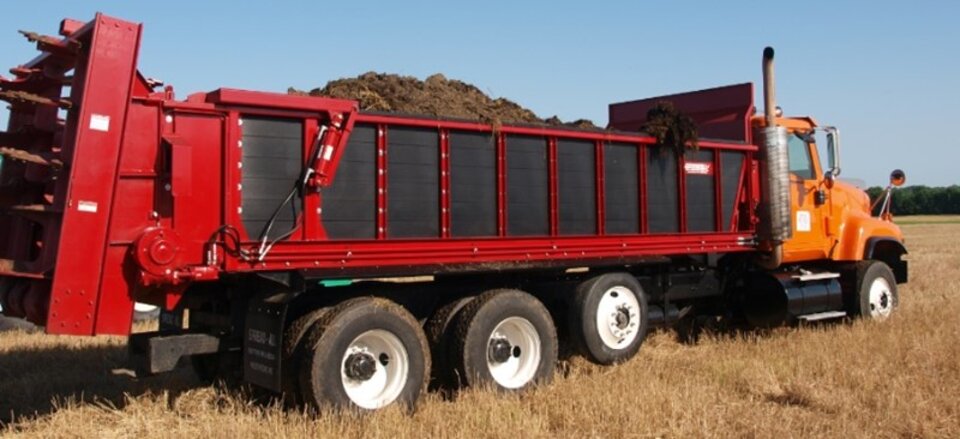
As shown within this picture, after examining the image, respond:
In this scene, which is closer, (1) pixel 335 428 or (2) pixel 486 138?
(1) pixel 335 428

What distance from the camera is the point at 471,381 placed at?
623cm

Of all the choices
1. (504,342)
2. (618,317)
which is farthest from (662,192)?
(504,342)

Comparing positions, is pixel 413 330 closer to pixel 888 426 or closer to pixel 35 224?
pixel 35 224

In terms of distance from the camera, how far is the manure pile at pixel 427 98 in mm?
6879

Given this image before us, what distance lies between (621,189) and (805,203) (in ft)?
10.2

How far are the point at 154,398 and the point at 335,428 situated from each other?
2023 mm

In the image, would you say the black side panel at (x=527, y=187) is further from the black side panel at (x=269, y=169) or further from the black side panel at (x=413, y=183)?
the black side panel at (x=269, y=169)

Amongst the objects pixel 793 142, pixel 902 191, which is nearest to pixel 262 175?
pixel 793 142

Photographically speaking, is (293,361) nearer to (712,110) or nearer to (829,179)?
(712,110)

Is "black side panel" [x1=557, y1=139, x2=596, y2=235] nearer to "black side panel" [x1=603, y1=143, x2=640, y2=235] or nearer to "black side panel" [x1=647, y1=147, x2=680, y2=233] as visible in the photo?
"black side panel" [x1=603, y1=143, x2=640, y2=235]

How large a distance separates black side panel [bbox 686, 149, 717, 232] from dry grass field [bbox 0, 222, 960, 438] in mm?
1257

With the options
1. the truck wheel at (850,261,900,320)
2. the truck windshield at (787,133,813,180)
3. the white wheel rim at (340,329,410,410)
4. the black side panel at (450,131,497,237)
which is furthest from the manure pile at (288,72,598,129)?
the truck wheel at (850,261,900,320)

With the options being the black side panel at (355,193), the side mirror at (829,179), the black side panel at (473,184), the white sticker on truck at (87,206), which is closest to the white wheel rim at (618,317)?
the black side panel at (473,184)

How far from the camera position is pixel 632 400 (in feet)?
19.1
